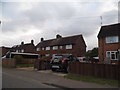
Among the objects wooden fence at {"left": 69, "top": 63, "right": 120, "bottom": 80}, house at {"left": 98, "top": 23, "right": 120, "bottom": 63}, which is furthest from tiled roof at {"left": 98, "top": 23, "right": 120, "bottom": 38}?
wooden fence at {"left": 69, "top": 63, "right": 120, "bottom": 80}

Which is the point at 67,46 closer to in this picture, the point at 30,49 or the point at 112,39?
the point at 112,39

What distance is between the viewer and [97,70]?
1318 cm

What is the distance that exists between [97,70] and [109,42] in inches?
755

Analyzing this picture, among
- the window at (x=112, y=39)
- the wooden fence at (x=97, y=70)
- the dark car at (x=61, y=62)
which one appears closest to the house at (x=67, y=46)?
the window at (x=112, y=39)

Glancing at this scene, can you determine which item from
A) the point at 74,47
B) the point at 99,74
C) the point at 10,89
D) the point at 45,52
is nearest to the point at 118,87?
the point at 99,74

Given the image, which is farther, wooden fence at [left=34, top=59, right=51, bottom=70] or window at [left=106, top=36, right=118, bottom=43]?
window at [left=106, top=36, right=118, bottom=43]

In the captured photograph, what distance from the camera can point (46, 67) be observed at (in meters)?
21.7

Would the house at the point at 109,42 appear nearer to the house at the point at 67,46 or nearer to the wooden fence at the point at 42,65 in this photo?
the wooden fence at the point at 42,65

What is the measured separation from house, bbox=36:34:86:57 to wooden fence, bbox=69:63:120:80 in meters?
30.5

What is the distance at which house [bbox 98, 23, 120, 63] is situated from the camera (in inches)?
1199

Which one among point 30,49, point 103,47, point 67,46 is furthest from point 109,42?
point 30,49

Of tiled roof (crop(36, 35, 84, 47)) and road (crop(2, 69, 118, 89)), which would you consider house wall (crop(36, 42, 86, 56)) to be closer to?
tiled roof (crop(36, 35, 84, 47))

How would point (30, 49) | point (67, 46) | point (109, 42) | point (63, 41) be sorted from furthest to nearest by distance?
point (30, 49) < point (63, 41) < point (67, 46) < point (109, 42)

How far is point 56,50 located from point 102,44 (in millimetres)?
19712
